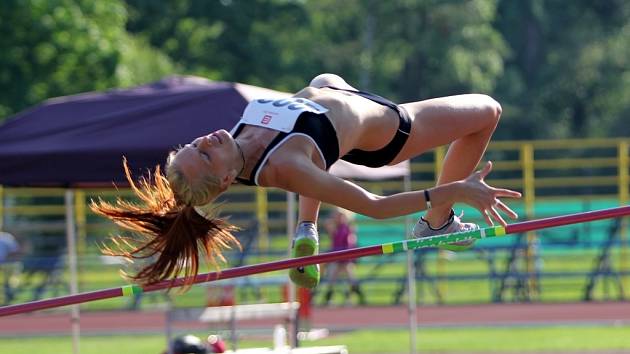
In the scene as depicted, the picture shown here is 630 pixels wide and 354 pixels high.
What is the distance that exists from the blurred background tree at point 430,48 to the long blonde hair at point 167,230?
24.3 m

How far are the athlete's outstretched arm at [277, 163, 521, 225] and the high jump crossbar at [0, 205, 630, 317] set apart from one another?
Answer: 22 centimetres

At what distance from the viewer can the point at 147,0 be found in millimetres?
34875

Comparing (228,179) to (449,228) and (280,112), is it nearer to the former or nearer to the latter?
(280,112)

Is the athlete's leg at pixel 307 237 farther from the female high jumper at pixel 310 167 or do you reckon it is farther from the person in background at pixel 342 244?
the person in background at pixel 342 244

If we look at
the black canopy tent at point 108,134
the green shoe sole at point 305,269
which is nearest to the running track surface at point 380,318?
the black canopy tent at point 108,134

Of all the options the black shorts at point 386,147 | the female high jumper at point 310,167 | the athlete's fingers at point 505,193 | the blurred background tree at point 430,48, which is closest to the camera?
the athlete's fingers at point 505,193

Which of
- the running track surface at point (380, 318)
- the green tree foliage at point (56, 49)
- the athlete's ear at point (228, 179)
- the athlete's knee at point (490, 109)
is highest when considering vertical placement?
the green tree foliage at point (56, 49)

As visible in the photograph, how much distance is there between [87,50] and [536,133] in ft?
74.6

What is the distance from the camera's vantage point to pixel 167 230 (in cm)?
606

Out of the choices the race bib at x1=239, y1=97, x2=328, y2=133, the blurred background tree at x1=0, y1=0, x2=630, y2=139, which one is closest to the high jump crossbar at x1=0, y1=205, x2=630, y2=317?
the race bib at x1=239, y1=97, x2=328, y2=133

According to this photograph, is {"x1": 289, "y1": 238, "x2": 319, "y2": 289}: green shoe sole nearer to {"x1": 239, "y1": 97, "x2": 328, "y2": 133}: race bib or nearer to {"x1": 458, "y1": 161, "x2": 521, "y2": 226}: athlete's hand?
{"x1": 239, "y1": 97, "x2": 328, "y2": 133}: race bib

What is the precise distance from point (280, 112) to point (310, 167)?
1.12ft

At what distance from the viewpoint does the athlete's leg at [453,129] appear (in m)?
6.08

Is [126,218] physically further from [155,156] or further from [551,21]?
[551,21]
